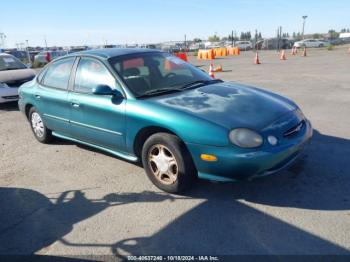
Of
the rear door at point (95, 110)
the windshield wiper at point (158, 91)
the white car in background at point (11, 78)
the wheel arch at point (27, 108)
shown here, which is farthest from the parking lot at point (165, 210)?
the white car in background at point (11, 78)

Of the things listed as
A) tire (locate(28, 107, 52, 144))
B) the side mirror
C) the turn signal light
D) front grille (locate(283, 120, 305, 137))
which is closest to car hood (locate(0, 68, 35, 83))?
tire (locate(28, 107, 52, 144))

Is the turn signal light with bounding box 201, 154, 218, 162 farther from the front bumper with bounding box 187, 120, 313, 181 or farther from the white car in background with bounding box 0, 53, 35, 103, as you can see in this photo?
the white car in background with bounding box 0, 53, 35, 103

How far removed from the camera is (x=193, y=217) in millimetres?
3422

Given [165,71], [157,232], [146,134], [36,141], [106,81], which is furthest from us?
[36,141]

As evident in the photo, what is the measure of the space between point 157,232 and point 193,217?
0.40 m

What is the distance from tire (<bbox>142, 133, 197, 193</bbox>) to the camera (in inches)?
144

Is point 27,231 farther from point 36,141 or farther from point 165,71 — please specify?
point 36,141

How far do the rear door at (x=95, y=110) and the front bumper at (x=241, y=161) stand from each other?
1.13m

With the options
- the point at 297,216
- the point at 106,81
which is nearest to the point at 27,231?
the point at 106,81

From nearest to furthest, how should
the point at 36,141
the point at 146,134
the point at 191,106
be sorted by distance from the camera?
1. the point at 191,106
2. the point at 146,134
3. the point at 36,141

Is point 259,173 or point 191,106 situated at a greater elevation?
point 191,106

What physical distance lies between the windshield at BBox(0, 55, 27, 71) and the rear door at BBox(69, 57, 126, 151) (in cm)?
667

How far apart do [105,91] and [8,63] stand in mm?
7909

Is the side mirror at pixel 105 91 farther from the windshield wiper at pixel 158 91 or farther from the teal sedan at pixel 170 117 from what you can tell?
the windshield wiper at pixel 158 91
